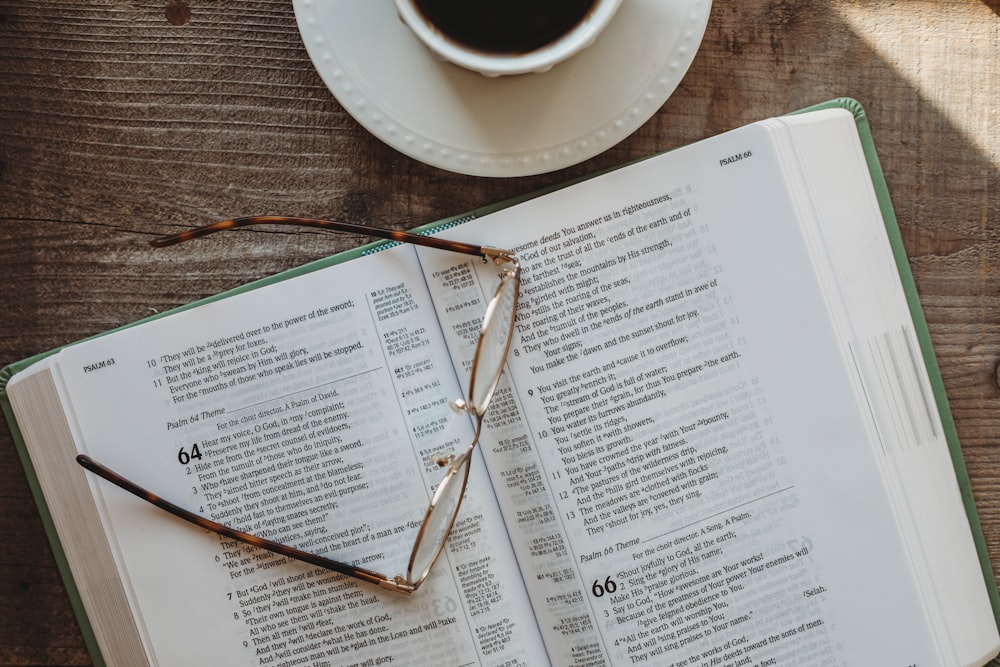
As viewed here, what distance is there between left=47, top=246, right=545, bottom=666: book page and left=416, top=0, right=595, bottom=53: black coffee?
0.16 meters

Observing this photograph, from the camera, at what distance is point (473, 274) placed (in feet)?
1.88

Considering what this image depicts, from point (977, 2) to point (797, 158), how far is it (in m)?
0.21

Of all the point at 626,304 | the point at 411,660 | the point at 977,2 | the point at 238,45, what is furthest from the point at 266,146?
the point at 977,2

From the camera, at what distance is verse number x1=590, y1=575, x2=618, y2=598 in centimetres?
58

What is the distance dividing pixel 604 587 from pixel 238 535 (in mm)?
277

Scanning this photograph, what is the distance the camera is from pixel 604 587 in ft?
1.89

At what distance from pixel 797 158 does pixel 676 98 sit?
0.10 metres

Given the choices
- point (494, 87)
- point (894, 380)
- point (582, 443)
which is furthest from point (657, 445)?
point (494, 87)

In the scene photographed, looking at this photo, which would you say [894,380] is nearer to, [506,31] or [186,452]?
[506,31]

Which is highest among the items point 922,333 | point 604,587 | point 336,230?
point 336,230

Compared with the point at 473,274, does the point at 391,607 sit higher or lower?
lower

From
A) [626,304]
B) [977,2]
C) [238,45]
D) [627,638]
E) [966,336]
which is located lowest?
[627,638]

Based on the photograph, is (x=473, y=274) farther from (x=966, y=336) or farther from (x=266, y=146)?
(x=966, y=336)

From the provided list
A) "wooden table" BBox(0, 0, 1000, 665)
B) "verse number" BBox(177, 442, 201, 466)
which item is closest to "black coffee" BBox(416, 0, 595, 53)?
"wooden table" BBox(0, 0, 1000, 665)
